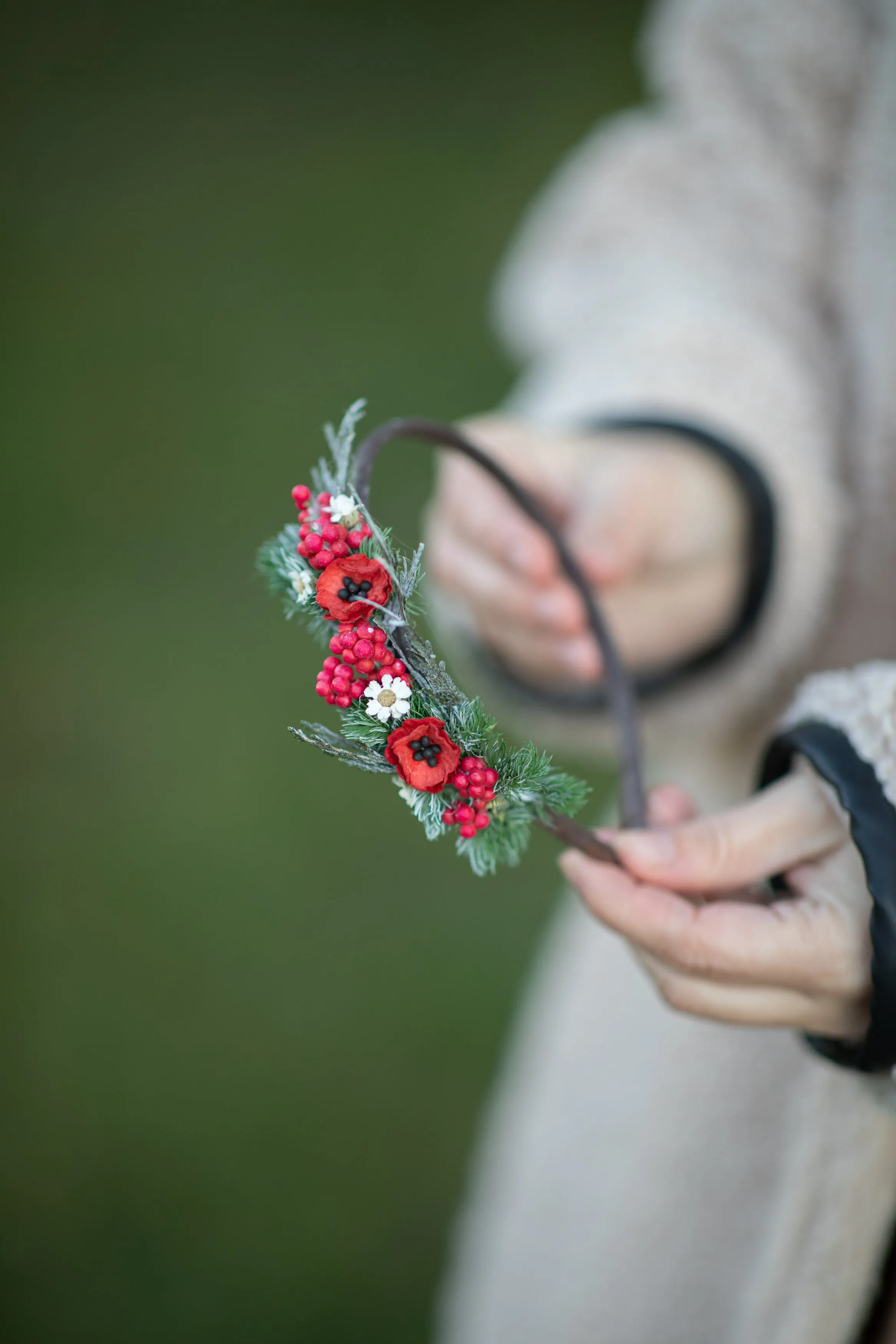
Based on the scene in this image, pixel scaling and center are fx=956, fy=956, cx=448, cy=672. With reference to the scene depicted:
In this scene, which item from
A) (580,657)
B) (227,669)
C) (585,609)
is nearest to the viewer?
(585,609)

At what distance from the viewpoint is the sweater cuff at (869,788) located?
429 millimetres

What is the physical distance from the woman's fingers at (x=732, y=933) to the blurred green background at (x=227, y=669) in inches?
58.0

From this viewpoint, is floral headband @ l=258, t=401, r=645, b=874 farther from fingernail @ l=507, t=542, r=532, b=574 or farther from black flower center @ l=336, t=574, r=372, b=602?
fingernail @ l=507, t=542, r=532, b=574

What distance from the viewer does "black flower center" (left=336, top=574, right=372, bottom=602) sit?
417mm

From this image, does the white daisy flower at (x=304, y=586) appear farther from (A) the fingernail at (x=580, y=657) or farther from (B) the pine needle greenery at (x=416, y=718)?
(A) the fingernail at (x=580, y=657)

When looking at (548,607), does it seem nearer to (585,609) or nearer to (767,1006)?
(585,609)

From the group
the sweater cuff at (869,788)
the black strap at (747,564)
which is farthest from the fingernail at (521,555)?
the sweater cuff at (869,788)

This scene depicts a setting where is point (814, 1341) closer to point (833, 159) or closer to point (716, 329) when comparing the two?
point (716, 329)

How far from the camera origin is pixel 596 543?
765 millimetres

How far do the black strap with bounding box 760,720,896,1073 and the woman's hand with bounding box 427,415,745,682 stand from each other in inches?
12.5

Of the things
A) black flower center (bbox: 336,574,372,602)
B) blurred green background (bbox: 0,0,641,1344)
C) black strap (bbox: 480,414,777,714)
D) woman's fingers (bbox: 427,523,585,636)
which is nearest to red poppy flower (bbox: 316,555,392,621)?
black flower center (bbox: 336,574,372,602)

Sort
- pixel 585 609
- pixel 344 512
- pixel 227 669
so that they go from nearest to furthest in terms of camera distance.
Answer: pixel 344 512, pixel 585 609, pixel 227 669

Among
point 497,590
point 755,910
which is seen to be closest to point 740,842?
point 755,910

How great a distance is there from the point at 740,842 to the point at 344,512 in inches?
10.4
